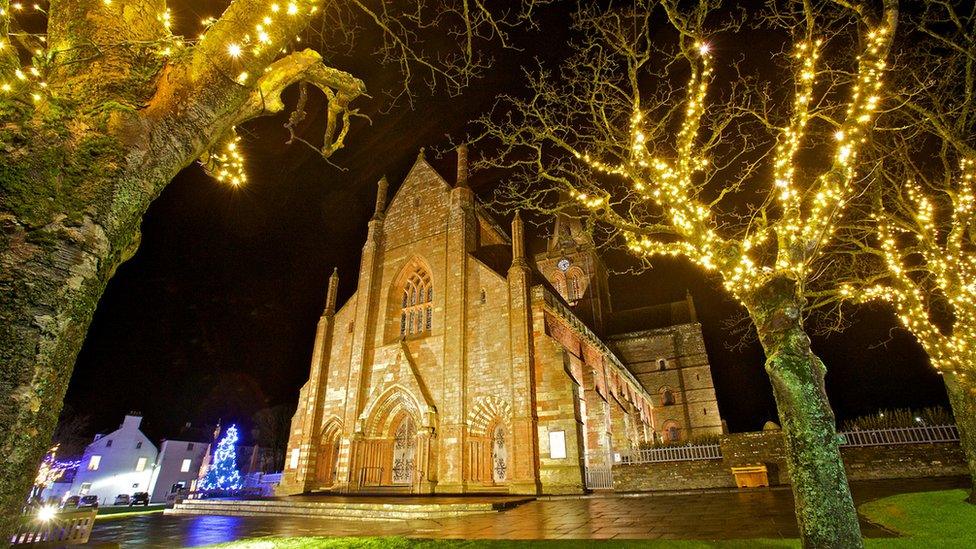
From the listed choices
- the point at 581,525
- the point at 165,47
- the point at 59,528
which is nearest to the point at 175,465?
the point at 59,528

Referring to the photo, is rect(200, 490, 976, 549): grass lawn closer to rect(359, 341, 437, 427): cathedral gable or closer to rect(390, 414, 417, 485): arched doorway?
rect(359, 341, 437, 427): cathedral gable

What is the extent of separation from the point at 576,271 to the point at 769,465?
30864 mm

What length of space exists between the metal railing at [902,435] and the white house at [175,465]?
47573 mm

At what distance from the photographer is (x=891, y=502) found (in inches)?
334

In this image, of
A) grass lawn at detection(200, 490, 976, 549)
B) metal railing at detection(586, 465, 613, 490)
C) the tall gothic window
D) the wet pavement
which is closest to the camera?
grass lawn at detection(200, 490, 976, 549)

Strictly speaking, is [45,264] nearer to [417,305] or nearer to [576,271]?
[417,305]

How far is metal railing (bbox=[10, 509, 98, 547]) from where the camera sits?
247 inches

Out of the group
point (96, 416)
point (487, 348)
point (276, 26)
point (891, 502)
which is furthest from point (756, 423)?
point (96, 416)

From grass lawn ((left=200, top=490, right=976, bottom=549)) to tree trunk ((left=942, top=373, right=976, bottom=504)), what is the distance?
956mm

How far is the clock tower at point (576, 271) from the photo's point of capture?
1704 inches

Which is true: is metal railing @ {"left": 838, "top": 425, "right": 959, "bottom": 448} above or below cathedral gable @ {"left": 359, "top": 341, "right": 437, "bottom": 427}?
below

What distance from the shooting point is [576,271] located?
45156 millimetres

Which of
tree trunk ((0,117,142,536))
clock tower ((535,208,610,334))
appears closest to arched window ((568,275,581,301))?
clock tower ((535,208,610,334))

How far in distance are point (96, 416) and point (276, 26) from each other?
185 feet
